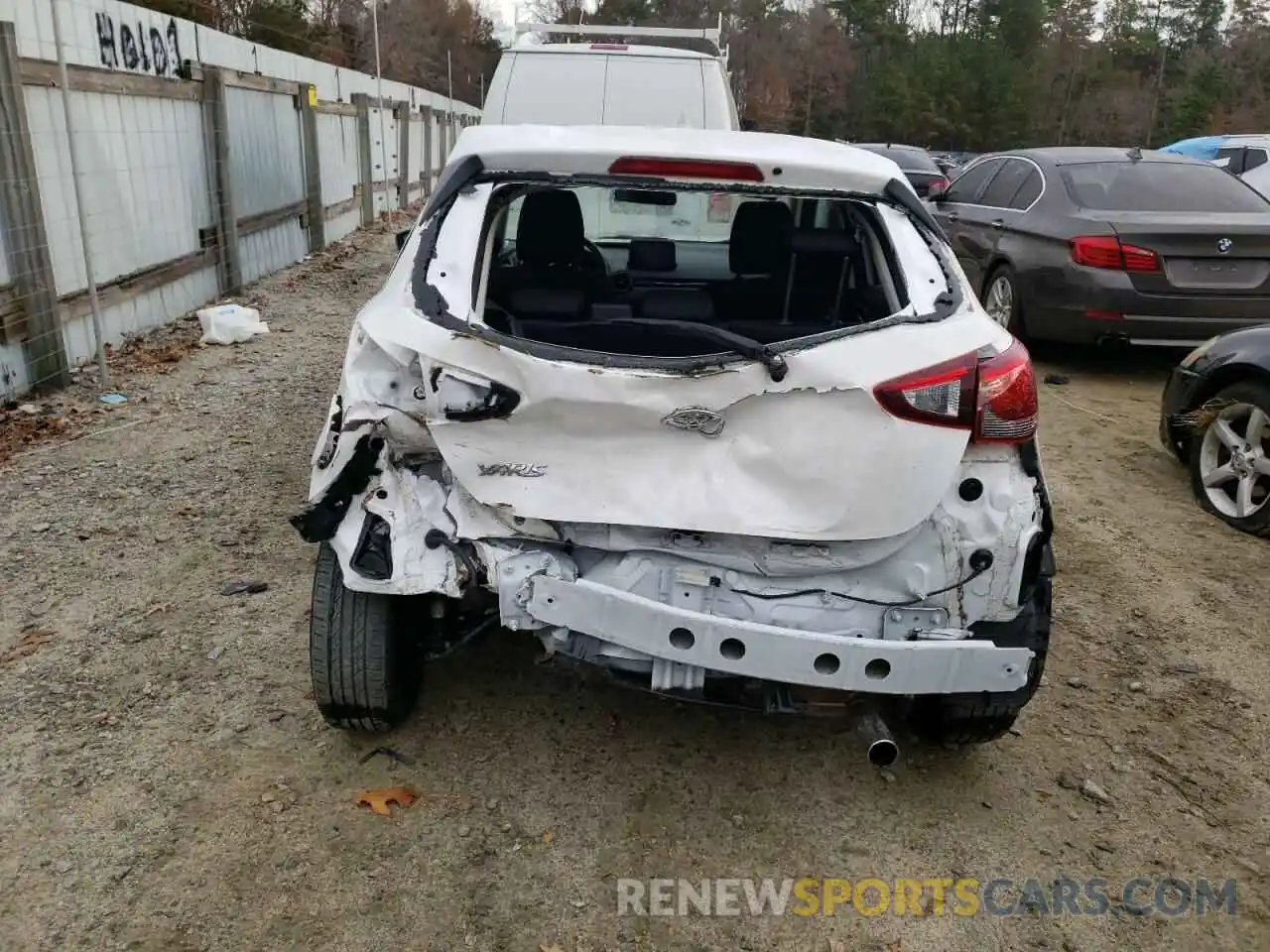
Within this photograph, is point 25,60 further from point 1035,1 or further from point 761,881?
point 1035,1

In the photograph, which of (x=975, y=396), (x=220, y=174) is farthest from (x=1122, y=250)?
(x=220, y=174)

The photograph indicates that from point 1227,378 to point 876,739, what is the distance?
357 centimetres

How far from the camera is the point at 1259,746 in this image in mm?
3172

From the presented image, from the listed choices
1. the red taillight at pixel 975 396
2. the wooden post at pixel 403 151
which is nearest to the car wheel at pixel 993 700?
the red taillight at pixel 975 396

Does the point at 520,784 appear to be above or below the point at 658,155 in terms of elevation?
below

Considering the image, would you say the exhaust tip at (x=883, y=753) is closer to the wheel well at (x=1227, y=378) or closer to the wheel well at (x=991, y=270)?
the wheel well at (x=1227, y=378)

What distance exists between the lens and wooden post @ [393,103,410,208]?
18.5 metres

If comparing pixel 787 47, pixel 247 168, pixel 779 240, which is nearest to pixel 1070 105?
pixel 787 47

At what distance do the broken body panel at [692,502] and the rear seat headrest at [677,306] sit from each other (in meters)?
0.96

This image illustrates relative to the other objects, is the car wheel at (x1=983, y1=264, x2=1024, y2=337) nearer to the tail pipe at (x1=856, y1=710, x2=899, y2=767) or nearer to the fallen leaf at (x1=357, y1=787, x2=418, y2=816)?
the tail pipe at (x1=856, y1=710, x2=899, y2=767)

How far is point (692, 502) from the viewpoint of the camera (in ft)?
8.09

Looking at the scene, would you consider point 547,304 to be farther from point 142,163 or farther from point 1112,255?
point 142,163

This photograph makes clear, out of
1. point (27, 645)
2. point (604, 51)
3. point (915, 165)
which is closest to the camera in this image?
point (27, 645)

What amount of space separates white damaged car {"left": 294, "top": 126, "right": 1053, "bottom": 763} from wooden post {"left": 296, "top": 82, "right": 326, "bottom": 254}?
33.6 feet
